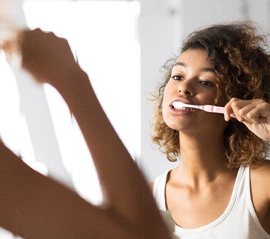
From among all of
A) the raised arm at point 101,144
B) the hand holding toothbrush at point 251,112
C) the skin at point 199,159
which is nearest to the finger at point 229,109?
the hand holding toothbrush at point 251,112

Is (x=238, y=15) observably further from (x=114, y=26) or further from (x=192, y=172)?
(x=192, y=172)

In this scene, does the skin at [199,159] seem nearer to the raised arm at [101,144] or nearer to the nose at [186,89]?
the nose at [186,89]

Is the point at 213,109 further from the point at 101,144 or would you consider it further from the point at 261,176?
the point at 101,144

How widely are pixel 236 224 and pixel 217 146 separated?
0.17 metres

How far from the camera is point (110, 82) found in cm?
132

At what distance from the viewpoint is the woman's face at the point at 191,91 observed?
1022 millimetres

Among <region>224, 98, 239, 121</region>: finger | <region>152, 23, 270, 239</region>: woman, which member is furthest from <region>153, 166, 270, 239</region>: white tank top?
<region>224, 98, 239, 121</region>: finger

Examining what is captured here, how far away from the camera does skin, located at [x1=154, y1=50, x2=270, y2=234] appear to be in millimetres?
1032

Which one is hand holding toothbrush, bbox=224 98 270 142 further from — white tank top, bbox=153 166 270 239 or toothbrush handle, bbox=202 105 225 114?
white tank top, bbox=153 166 270 239

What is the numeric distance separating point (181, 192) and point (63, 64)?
0.85m

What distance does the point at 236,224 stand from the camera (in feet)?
3.36

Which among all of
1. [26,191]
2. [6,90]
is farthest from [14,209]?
[6,90]

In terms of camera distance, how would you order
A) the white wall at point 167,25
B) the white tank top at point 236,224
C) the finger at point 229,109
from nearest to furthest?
the finger at point 229,109, the white tank top at point 236,224, the white wall at point 167,25

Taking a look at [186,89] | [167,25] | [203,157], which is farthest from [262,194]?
[167,25]
